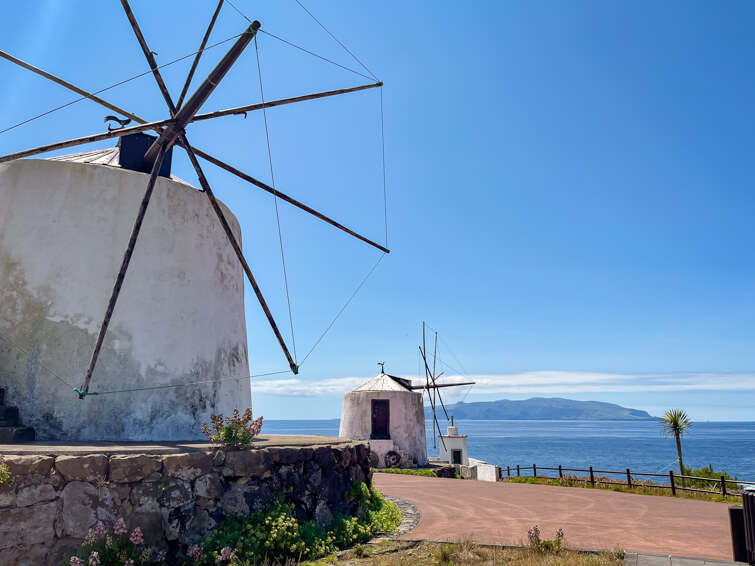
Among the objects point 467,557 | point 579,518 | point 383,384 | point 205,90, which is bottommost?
point 579,518

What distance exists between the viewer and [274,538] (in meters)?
6.62

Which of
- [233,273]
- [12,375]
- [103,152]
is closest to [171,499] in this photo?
[12,375]

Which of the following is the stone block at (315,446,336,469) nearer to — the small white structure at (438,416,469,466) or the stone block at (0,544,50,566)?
the stone block at (0,544,50,566)

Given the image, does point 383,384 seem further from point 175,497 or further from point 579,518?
point 175,497

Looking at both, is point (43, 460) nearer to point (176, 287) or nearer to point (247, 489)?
point (247, 489)

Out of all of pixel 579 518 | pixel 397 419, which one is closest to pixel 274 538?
pixel 579 518

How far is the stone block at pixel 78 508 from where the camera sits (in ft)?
18.8

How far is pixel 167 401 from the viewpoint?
8.57 meters

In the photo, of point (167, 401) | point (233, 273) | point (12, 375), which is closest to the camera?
point (12, 375)

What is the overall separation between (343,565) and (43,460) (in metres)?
3.55

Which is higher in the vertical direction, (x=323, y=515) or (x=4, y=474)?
(x=4, y=474)

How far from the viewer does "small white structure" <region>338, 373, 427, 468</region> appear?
23.9 meters

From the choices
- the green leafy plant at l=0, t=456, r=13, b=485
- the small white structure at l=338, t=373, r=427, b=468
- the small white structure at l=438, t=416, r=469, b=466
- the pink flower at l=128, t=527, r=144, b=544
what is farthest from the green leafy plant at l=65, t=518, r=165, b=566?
the small white structure at l=438, t=416, r=469, b=466

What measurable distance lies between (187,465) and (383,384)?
1970cm
